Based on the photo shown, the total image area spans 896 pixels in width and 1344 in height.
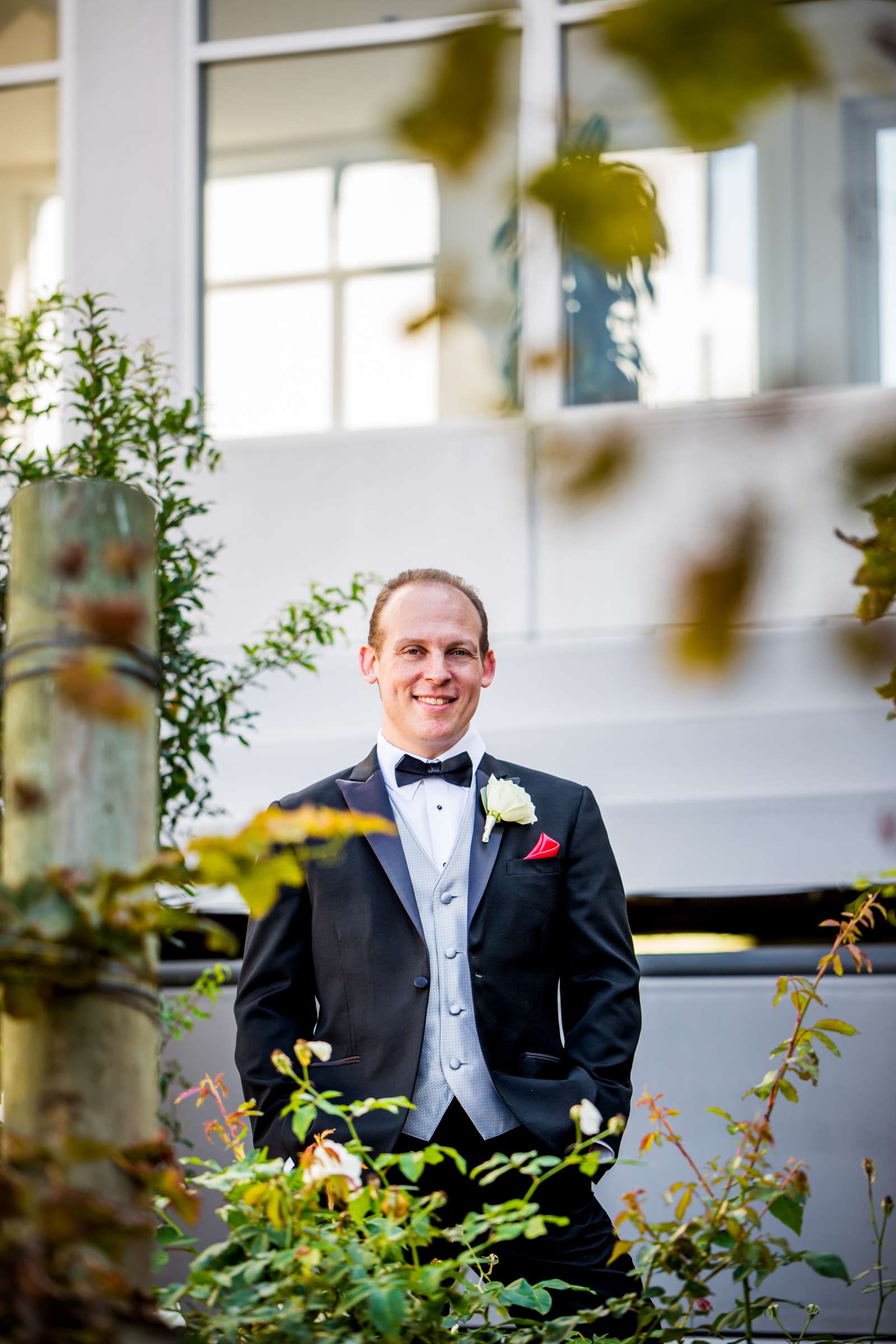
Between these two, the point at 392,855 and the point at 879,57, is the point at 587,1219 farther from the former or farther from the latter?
the point at 879,57

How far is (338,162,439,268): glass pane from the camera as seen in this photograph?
4848 millimetres

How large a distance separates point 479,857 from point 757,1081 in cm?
207

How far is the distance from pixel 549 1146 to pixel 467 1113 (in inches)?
5.0

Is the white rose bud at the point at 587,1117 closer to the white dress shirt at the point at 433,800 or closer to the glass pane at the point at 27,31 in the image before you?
the white dress shirt at the point at 433,800

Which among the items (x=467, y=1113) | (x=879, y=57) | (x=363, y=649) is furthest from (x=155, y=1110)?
(x=363, y=649)

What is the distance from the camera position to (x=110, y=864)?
1.15 meters

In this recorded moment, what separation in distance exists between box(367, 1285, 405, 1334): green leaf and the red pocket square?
1.20 metres

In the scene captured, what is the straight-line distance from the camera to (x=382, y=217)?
16.2ft

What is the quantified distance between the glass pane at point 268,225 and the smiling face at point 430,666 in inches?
108

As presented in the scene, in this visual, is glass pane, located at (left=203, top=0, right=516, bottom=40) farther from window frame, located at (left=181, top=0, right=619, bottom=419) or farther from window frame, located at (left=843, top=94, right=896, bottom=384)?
window frame, located at (left=843, top=94, right=896, bottom=384)

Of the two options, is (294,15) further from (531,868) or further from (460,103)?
(460,103)

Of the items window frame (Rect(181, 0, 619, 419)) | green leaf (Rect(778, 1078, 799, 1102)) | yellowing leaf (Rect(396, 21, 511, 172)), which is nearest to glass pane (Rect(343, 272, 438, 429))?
window frame (Rect(181, 0, 619, 419))

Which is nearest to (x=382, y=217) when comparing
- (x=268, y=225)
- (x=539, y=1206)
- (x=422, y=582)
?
(x=268, y=225)

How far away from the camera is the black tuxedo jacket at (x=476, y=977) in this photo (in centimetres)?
229
